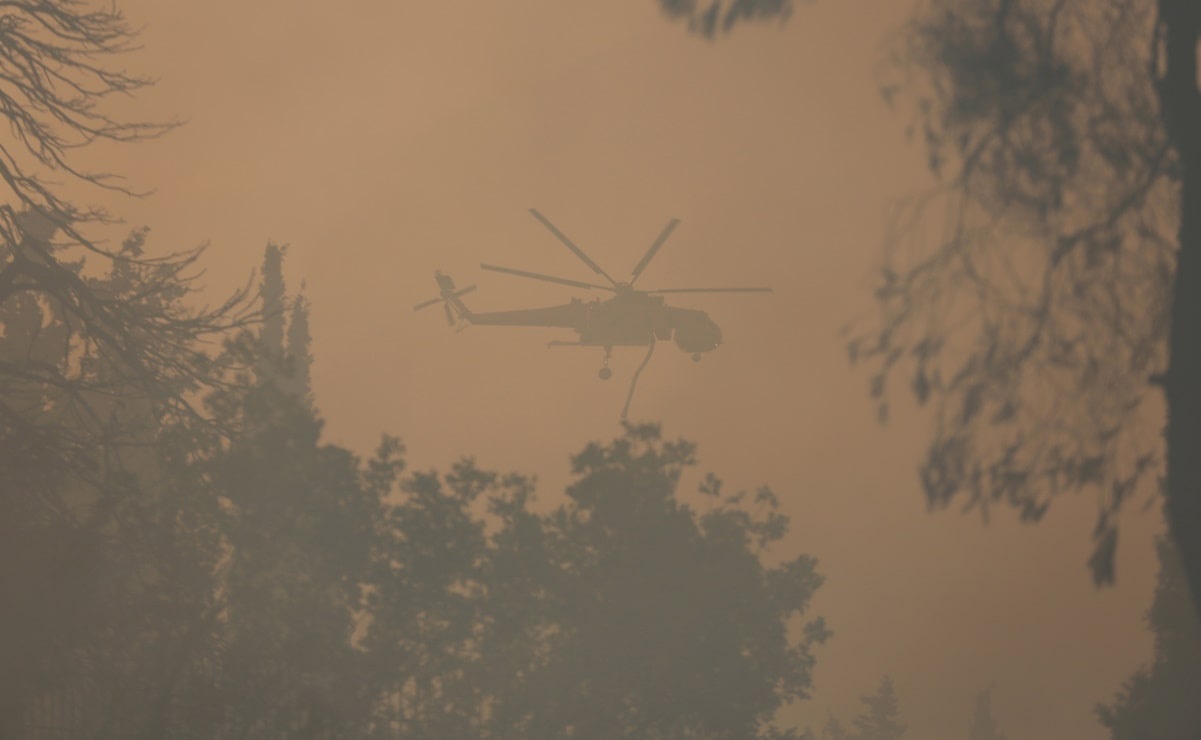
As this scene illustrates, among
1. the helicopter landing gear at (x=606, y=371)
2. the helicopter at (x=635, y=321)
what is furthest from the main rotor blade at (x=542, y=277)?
the helicopter landing gear at (x=606, y=371)

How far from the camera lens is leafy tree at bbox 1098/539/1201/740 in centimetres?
2241

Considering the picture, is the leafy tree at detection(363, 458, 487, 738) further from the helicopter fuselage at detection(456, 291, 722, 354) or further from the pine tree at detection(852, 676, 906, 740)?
the pine tree at detection(852, 676, 906, 740)

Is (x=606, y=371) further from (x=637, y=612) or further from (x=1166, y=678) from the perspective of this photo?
(x=1166, y=678)

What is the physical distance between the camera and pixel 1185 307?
8180 millimetres

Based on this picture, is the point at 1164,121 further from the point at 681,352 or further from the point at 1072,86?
the point at 681,352

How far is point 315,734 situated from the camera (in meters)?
18.7

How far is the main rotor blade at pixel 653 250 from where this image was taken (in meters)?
30.5

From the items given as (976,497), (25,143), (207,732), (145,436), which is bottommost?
(976,497)

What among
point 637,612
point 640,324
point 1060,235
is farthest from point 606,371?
point 1060,235

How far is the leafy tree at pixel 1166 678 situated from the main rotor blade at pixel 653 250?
11974mm

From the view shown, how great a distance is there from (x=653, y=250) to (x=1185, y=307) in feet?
77.0

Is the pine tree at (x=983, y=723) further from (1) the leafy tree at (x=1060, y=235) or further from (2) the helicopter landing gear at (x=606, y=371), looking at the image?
(1) the leafy tree at (x=1060, y=235)

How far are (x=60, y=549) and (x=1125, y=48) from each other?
1090cm

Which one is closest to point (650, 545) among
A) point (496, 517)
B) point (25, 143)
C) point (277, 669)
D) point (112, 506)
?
point (496, 517)
